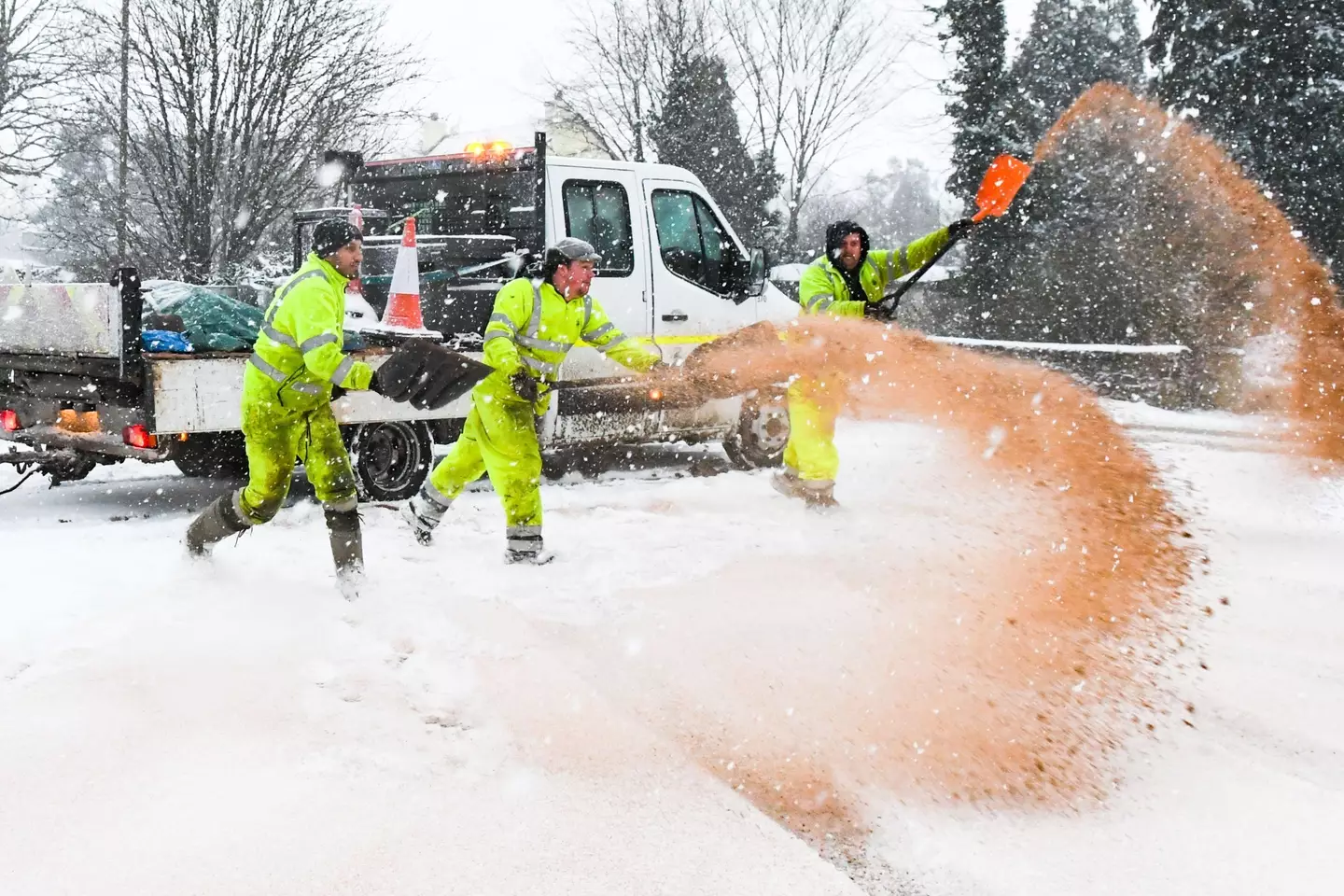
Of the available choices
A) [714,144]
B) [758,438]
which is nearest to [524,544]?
[758,438]

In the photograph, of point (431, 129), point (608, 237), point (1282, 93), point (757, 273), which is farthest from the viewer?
point (1282, 93)

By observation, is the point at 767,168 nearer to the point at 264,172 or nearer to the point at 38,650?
the point at 264,172

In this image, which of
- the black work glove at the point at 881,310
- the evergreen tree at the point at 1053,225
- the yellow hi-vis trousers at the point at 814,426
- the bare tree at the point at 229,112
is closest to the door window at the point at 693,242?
the black work glove at the point at 881,310

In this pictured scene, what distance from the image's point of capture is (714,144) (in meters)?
28.4

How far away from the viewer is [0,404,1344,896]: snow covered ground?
2.69 meters

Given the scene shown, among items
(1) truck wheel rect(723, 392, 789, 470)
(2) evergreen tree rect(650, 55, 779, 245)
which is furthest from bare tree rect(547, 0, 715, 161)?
(1) truck wheel rect(723, 392, 789, 470)

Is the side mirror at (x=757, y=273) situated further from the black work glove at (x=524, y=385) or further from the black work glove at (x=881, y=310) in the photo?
the black work glove at (x=524, y=385)

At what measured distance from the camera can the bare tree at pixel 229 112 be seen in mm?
13539

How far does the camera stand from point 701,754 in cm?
342

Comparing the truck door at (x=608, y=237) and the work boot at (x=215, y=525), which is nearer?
the work boot at (x=215, y=525)

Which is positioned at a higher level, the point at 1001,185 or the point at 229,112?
the point at 229,112

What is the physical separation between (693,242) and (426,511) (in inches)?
133

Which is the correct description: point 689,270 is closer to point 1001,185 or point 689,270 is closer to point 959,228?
point 959,228

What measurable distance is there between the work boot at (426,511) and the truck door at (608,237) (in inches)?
79.5
